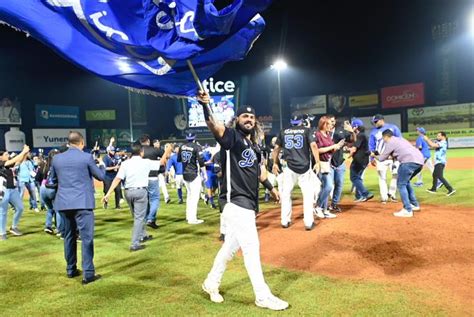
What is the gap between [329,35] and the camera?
4541cm

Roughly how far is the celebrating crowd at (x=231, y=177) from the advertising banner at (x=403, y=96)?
3010 centimetres

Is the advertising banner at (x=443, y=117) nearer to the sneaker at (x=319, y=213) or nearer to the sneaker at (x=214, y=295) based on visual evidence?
the sneaker at (x=319, y=213)

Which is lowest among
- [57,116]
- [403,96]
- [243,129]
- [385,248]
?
[385,248]

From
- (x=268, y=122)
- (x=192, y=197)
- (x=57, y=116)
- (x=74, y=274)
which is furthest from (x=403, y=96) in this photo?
(x=74, y=274)

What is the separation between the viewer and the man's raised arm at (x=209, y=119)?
4492mm

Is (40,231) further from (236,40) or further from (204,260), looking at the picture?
(236,40)

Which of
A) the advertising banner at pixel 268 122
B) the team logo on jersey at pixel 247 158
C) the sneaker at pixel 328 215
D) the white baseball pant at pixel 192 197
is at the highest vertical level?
the advertising banner at pixel 268 122

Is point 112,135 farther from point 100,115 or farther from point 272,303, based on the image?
point 272,303

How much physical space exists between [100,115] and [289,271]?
4423cm

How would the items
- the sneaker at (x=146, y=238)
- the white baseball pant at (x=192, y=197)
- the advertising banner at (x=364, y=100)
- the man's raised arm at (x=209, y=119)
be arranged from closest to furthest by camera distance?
the man's raised arm at (x=209, y=119)
the sneaker at (x=146, y=238)
the white baseball pant at (x=192, y=197)
the advertising banner at (x=364, y=100)

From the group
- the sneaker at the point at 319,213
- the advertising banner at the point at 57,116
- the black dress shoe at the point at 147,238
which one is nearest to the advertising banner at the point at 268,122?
the advertising banner at the point at 57,116

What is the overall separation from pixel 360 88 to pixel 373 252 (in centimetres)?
4210

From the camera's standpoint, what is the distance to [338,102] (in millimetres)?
46375

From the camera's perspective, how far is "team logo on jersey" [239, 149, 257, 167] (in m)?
4.83
